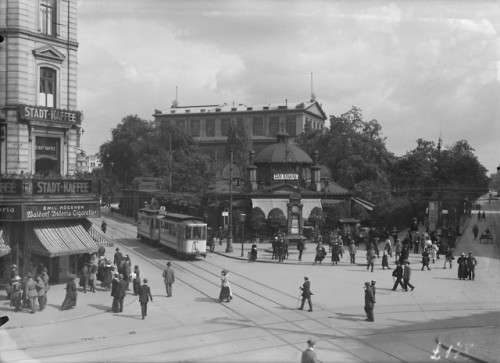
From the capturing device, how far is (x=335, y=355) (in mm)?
16172

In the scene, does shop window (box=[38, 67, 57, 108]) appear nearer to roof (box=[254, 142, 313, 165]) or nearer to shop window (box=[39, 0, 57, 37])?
shop window (box=[39, 0, 57, 37])

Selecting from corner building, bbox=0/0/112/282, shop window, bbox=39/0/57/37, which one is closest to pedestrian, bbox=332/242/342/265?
corner building, bbox=0/0/112/282

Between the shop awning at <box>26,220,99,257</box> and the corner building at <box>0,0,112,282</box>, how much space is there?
0.05m

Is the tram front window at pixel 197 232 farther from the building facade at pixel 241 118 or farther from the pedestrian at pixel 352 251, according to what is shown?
the building facade at pixel 241 118

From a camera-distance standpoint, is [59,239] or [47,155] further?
[47,155]

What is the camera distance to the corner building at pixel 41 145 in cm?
2555

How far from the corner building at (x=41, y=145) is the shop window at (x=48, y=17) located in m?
0.05

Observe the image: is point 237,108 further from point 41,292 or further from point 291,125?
point 41,292

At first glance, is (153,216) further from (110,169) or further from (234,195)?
(110,169)

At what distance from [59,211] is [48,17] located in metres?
9.23

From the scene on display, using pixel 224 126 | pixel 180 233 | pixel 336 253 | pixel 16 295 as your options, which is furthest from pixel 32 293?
pixel 224 126

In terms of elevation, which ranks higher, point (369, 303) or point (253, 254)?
point (369, 303)

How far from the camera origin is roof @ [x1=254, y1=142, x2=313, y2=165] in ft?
195

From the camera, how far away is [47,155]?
90.7ft
